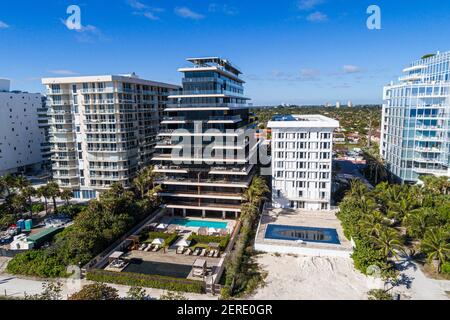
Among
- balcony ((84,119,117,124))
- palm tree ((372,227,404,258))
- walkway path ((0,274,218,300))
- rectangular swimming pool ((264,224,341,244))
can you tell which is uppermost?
balcony ((84,119,117,124))

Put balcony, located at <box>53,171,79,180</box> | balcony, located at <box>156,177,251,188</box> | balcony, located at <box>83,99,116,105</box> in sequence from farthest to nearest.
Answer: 1. balcony, located at <box>53,171,79,180</box>
2. balcony, located at <box>83,99,116,105</box>
3. balcony, located at <box>156,177,251,188</box>

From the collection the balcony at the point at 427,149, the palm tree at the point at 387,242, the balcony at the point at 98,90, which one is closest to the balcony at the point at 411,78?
the balcony at the point at 427,149

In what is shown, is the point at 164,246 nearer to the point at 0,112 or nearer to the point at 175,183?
the point at 175,183

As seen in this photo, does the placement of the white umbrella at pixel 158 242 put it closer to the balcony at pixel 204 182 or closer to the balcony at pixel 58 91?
the balcony at pixel 204 182

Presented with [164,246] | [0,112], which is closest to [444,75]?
[164,246]

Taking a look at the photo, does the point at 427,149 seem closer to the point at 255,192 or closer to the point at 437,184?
the point at 437,184

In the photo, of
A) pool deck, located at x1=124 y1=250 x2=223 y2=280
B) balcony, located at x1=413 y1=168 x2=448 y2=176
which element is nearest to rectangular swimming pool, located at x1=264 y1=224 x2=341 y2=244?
pool deck, located at x1=124 y1=250 x2=223 y2=280

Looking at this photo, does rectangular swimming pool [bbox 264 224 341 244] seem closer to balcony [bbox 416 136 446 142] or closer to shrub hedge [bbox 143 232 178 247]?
shrub hedge [bbox 143 232 178 247]
